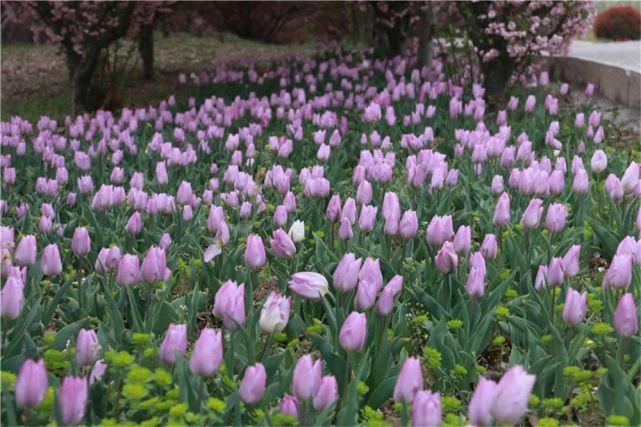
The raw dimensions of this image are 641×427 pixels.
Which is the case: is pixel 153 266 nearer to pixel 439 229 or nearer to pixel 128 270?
pixel 128 270

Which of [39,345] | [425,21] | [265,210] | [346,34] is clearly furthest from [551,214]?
[346,34]

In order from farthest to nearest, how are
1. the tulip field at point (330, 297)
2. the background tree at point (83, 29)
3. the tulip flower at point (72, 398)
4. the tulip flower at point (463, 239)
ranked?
the background tree at point (83, 29)
the tulip flower at point (463, 239)
the tulip field at point (330, 297)
the tulip flower at point (72, 398)

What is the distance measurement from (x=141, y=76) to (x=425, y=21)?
5407mm

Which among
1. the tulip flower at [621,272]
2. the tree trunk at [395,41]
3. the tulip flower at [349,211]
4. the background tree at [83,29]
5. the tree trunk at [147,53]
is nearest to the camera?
the tulip flower at [621,272]

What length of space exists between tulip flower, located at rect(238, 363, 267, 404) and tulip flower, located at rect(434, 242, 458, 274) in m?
0.95

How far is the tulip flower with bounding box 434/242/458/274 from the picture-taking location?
2676mm

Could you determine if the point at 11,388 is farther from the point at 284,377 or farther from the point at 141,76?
the point at 141,76

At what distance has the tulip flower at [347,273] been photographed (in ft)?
7.88

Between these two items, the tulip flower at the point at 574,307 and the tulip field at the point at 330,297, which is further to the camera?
the tulip flower at the point at 574,307

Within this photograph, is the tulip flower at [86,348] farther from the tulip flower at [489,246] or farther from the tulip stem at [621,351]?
the tulip flower at [489,246]

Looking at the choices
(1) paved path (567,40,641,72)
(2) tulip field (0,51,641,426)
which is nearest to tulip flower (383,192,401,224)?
(2) tulip field (0,51,641,426)

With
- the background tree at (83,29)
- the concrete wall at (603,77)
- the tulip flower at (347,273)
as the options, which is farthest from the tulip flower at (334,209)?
the background tree at (83,29)

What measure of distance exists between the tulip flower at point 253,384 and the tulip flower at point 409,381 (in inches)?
11.7

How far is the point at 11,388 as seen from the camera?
1.98 metres
